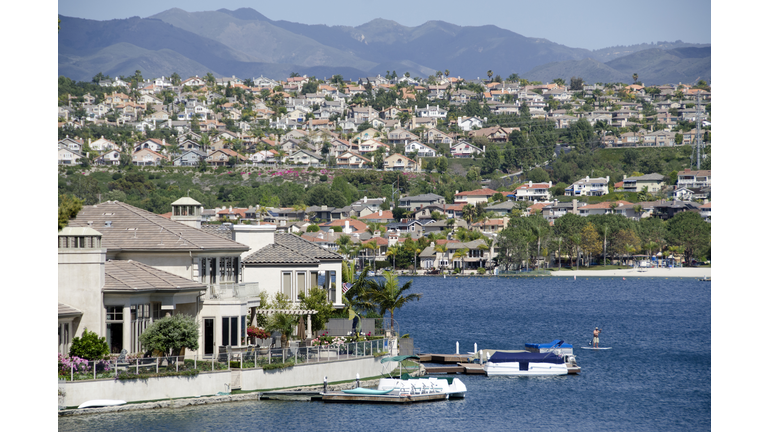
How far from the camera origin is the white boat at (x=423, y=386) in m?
40.1

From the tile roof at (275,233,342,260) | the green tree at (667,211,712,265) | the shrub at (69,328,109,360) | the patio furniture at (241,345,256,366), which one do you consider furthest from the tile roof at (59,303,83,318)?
the green tree at (667,211,712,265)

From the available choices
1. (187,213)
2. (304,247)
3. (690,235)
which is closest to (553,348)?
(304,247)

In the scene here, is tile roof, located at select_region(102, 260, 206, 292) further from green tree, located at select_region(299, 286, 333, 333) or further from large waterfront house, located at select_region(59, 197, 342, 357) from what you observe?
green tree, located at select_region(299, 286, 333, 333)

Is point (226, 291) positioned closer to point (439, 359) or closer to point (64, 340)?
point (64, 340)

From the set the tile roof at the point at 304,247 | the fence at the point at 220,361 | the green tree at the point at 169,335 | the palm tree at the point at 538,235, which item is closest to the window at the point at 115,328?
the green tree at the point at 169,335

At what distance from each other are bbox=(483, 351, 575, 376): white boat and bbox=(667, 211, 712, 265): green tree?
121275 mm

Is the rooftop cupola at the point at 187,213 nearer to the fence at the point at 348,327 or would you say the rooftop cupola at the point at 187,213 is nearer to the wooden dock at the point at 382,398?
the fence at the point at 348,327

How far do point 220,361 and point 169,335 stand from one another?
286 cm

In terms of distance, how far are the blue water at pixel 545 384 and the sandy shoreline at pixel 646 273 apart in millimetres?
43703

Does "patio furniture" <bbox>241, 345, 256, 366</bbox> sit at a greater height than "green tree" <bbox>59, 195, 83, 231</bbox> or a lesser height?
lesser

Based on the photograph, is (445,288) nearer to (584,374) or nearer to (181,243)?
(584,374)

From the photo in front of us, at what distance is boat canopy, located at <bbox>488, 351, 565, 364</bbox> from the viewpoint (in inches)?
2116

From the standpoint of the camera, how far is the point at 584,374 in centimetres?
5459
